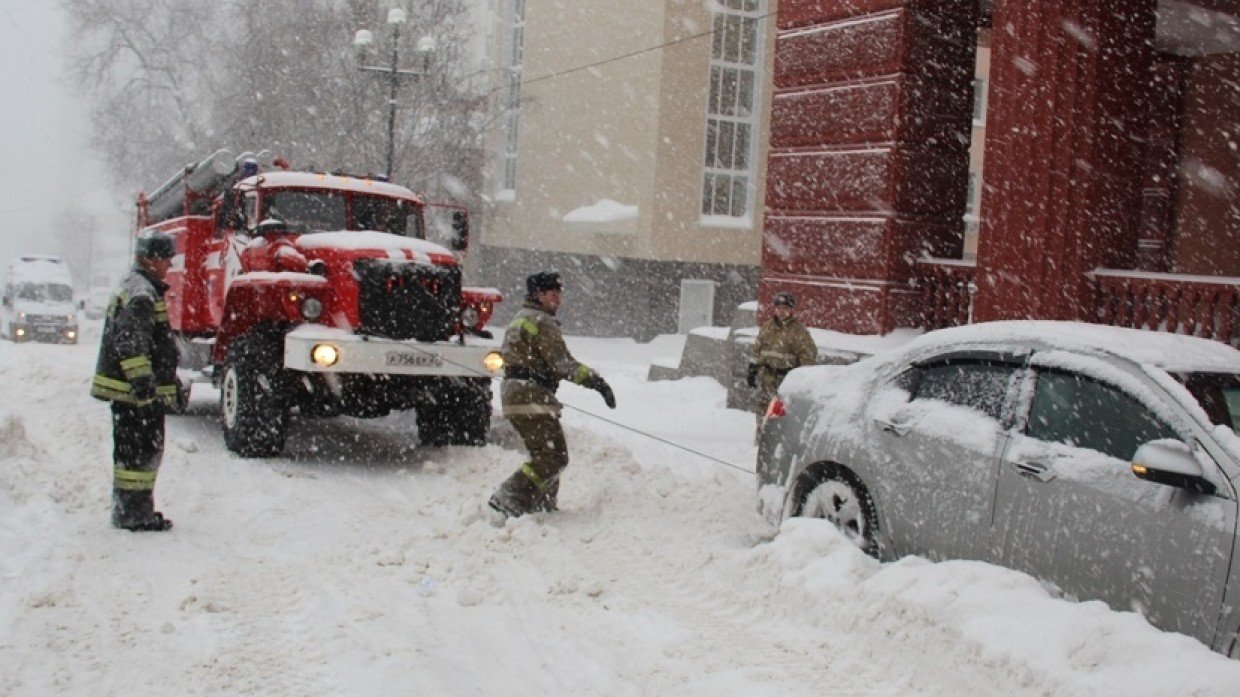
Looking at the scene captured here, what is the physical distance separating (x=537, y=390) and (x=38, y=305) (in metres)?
26.4

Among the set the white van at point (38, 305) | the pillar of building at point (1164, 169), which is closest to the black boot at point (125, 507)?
the pillar of building at point (1164, 169)

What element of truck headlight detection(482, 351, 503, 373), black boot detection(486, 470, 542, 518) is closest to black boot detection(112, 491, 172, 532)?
black boot detection(486, 470, 542, 518)

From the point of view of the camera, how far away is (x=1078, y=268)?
10.3m

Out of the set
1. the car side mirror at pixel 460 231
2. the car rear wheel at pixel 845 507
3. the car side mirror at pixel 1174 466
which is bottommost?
the car rear wheel at pixel 845 507

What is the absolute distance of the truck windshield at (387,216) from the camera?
11.8 meters

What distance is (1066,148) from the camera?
10.2 meters

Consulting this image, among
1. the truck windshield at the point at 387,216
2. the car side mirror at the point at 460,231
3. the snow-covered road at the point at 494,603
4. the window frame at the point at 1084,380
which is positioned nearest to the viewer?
the snow-covered road at the point at 494,603

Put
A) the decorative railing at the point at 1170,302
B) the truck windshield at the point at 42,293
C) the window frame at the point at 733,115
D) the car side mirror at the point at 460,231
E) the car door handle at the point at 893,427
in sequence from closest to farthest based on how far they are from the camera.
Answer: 1. the car door handle at the point at 893,427
2. the decorative railing at the point at 1170,302
3. the car side mirror at the point at 460,231
4. the window frame at the point at 733,115
5. the truck windshield at the point at 42,293

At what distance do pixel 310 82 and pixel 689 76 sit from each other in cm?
1121

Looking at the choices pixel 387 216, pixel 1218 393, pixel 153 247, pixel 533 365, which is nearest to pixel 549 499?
pixel 533 365

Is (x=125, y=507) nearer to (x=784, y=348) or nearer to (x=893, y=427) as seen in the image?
(x=893, y=427)

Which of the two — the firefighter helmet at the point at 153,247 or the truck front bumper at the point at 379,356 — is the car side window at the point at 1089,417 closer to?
the firefighter helmet at the point at 153,247

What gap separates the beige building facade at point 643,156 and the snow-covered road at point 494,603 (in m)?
19.0

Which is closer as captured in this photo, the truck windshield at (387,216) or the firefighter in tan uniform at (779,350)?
the firefighter in tan uniform at (779,350)
